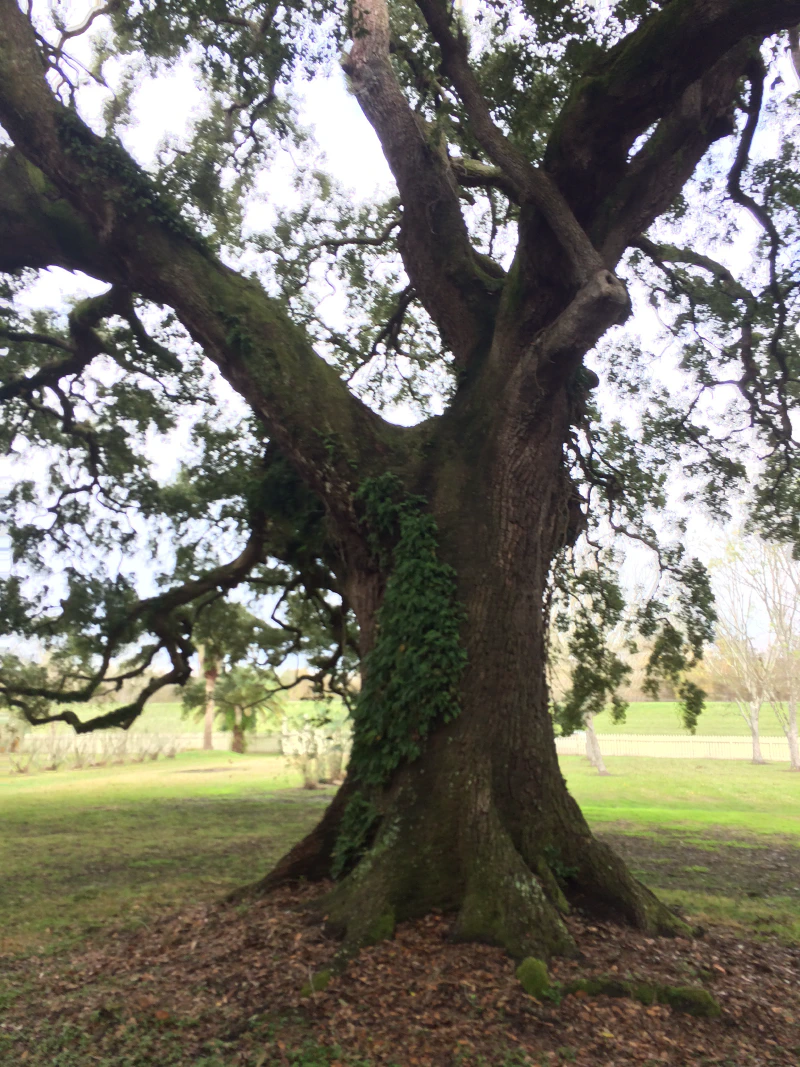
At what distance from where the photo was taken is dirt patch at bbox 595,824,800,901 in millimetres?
9320

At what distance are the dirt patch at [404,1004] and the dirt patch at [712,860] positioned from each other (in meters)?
3.83

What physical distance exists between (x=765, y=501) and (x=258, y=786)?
708 inches

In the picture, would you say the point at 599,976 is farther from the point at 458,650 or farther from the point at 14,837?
the point at 14,837

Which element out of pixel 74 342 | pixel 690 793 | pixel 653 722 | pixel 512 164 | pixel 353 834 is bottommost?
pixel 690 793

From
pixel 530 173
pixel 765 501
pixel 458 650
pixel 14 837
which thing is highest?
pixel 530 173

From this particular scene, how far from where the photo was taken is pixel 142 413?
1235 centimetres

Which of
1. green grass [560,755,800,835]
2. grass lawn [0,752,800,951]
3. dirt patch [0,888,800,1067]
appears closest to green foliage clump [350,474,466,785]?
dirt patch [0,888,800,1067]

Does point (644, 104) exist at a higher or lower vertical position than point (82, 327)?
lower

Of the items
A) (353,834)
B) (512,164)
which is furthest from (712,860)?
(512,164)

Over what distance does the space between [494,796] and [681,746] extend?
102 feet

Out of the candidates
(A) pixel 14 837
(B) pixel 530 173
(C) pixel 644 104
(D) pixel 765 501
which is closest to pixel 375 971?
(B) pixel 530 173

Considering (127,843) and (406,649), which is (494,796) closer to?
(406,649)

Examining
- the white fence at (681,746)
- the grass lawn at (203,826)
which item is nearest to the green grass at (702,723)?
the white fence at (681,746)

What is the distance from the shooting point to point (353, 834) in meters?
6.17
